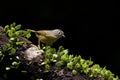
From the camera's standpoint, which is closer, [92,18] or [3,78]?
[3,78]

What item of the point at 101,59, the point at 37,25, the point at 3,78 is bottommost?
the point at 3,78

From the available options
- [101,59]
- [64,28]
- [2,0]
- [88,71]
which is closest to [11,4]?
[2,0]

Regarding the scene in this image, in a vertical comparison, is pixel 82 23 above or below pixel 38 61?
above

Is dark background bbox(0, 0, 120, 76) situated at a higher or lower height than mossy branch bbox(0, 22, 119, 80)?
higher

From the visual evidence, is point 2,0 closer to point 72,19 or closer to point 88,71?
point 72,19

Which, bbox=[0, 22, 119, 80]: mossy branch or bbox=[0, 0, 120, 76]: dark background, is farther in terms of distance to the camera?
bbox=[0, 0, 120, 76]: dark background

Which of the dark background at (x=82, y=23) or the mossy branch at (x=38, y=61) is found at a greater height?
the dark background at (x=82, y=23)

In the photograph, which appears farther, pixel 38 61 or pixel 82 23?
pixel 82 23

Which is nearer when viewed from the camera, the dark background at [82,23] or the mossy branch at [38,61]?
the mossy branch at [38,61]
